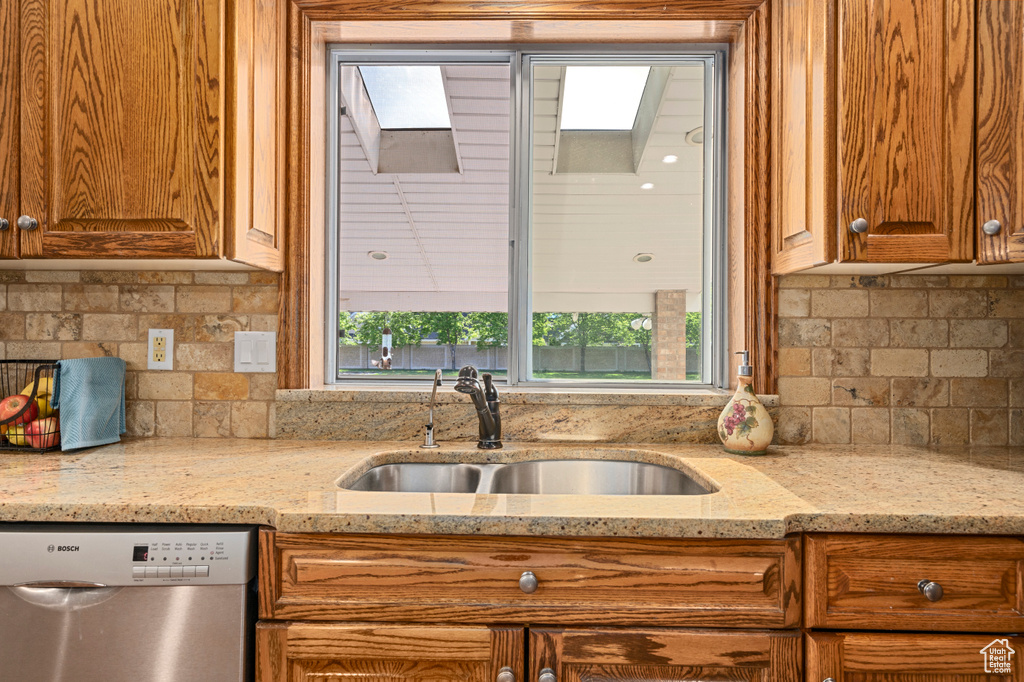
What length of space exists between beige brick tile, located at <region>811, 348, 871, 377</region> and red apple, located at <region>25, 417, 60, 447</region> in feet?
6.87

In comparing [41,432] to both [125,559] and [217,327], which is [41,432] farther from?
→ [125,559]

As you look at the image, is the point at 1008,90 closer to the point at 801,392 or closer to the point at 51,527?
the point at 801,392

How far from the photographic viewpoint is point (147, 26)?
1.35m

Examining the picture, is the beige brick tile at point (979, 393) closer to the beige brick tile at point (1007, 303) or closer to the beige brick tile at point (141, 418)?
the beige brick tile at point (1007, 303)

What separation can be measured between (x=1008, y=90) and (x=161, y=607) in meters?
2.07

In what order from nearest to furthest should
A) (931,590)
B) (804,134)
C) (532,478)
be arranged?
(931,590)
(804,134)
(532,478)

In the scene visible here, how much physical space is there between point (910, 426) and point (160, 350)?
86.9 inches

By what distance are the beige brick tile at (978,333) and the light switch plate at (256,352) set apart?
198 cm

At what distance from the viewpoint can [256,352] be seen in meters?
1.70

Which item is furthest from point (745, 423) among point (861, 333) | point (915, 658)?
point (915, 658)

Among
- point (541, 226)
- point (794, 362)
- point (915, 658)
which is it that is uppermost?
point (541, 226)

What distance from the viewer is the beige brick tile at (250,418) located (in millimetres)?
1696

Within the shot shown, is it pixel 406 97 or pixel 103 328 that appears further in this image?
pixel 406 97

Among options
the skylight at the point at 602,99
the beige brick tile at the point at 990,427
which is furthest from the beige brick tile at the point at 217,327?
the beige brick tile at the point at 990,427
